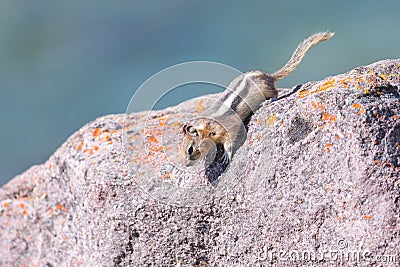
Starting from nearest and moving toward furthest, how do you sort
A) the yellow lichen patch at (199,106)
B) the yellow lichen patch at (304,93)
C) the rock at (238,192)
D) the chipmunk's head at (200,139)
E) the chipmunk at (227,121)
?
the rock at (238,192) → the yellow lichen patch at (304,93) → the chipmunk at (227,121) → the chipmunk's head at (200,139) → the yellow lichen patch at (199,106)

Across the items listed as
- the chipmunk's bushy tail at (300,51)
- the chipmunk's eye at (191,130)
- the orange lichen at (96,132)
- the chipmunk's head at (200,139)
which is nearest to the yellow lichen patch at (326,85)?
the chipmunk's head at (200,139)

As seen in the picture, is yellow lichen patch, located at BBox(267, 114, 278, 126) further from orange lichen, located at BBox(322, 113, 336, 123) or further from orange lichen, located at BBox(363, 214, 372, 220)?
orange lichen, located at BBox(363, 214, 372, 220)

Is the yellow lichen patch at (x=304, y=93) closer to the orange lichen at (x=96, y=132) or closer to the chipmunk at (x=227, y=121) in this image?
the chipmunk at (x=227, y=121)

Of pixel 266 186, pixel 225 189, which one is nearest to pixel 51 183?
pixel 225 189

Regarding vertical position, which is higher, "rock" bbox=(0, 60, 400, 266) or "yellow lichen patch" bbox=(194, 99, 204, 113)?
"yellow lichen patch" bbox=(194, 99, 204, 113)

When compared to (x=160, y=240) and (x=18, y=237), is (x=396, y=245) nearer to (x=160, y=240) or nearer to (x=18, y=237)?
(x=160, y=240)

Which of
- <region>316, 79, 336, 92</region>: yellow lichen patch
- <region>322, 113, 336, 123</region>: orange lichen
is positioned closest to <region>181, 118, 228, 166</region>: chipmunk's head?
<region>316, 79, 336, 92</region>: yellow lichen patch

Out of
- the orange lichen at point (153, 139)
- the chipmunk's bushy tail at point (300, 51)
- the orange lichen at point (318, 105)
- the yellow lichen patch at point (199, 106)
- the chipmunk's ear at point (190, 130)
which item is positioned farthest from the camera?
the chipmunk's bushy tail at point (300, 51)
